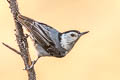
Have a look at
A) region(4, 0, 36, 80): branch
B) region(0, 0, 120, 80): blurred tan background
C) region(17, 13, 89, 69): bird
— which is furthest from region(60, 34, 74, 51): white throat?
region(0, 0, 120, 80): blurred tan background

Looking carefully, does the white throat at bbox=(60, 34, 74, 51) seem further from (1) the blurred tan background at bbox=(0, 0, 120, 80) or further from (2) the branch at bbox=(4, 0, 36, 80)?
(1) the blurred tan background at bbox=(0, 0, 120, 80)

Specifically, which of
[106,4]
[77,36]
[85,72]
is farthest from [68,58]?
[77,36]

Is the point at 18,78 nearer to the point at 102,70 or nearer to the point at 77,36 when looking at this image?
the point at 102,70

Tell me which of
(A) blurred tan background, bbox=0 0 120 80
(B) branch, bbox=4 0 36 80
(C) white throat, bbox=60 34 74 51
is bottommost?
(A) blurred tan background, bbox=0 0 120 80

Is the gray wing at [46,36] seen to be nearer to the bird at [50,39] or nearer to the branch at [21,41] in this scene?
the bird at [50,39]

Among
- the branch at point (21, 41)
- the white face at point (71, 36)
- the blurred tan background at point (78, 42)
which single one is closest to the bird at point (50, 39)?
the white face at point (71, 36)

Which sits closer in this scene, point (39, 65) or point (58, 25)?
point (39, 65)

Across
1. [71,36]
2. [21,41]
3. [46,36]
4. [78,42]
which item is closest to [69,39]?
[71,36]

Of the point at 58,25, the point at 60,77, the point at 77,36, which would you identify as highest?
the point at 77,36
